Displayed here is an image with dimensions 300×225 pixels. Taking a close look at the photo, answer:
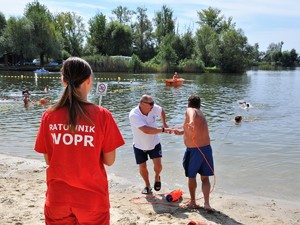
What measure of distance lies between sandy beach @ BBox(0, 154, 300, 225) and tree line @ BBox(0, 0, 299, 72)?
62120mm

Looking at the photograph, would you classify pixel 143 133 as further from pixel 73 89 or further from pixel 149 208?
pixel 73 89

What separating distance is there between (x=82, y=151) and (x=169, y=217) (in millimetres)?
3189

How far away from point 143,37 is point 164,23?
23.4 ft

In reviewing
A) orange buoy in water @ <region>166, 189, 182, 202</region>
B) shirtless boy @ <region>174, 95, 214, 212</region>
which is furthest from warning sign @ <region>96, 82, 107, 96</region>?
orange buoy in water @ <region>166, 189, 182, 202</region>

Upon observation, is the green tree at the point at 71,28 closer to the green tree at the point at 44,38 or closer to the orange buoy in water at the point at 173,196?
the green tree at the point at 44,38

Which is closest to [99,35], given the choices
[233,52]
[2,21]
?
[2,21]

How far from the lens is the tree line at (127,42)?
6700 cm

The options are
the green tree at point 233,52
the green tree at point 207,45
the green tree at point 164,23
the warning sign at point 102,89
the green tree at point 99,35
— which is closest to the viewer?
the warning sign at point 102,89

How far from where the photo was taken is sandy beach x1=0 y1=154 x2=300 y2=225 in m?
5.41

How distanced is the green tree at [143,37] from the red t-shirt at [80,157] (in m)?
93.2

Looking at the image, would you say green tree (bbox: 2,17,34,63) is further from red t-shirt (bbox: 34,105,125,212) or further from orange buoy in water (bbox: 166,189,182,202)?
red t-shirt (bbox: 34,105,125,212)

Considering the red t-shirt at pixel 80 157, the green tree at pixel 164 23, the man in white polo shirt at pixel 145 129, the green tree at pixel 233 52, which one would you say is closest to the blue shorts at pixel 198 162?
the man in white polo shirt at pixel 145 129

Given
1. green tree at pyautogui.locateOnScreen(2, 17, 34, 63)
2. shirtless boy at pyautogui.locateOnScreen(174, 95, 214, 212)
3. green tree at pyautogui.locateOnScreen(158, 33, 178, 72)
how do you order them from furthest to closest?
green tree at pyautogui.locateOnScreen(158, 33, 178, 72) < green tree at pyautogui.locateOnScreen(2, 17, 34, 63) < shirtless boy at pyautogui.locateOnScreen(174, 95, 214, 212)

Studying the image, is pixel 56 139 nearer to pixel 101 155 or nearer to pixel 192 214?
pixel 101 155
